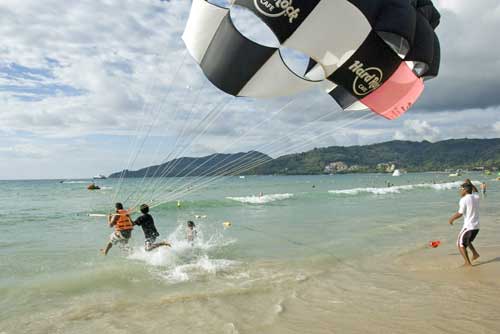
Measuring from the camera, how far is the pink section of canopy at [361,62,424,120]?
278 inches

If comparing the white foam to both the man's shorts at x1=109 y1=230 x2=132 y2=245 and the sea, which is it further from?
the man's shorts at x1=109 y1=230 x2=132 y2=245

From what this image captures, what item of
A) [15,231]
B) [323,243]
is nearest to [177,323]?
[323,243]

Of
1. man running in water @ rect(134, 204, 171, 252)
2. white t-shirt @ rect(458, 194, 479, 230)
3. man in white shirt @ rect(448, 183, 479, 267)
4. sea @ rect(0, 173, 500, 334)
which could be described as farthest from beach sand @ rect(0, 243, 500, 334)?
man running in water @ rect(134, 204, 171, 252)

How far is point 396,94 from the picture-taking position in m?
7.23

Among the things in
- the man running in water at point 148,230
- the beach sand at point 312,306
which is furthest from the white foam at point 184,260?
the beach sand at point 312,306

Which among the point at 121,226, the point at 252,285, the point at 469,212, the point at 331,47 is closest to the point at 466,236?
the point at 469,212

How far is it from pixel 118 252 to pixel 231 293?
5762mm

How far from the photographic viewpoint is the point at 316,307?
5988 mm

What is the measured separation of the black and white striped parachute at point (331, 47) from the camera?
5.92m

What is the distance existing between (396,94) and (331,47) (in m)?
1.87

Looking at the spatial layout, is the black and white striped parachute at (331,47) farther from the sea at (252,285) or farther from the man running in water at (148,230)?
the man running in water at (148,230)

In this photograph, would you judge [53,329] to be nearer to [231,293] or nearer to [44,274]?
[231,293]

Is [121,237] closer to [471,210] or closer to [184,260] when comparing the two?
[184,260]

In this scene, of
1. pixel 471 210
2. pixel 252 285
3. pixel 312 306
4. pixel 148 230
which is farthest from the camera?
pixel 148 230
